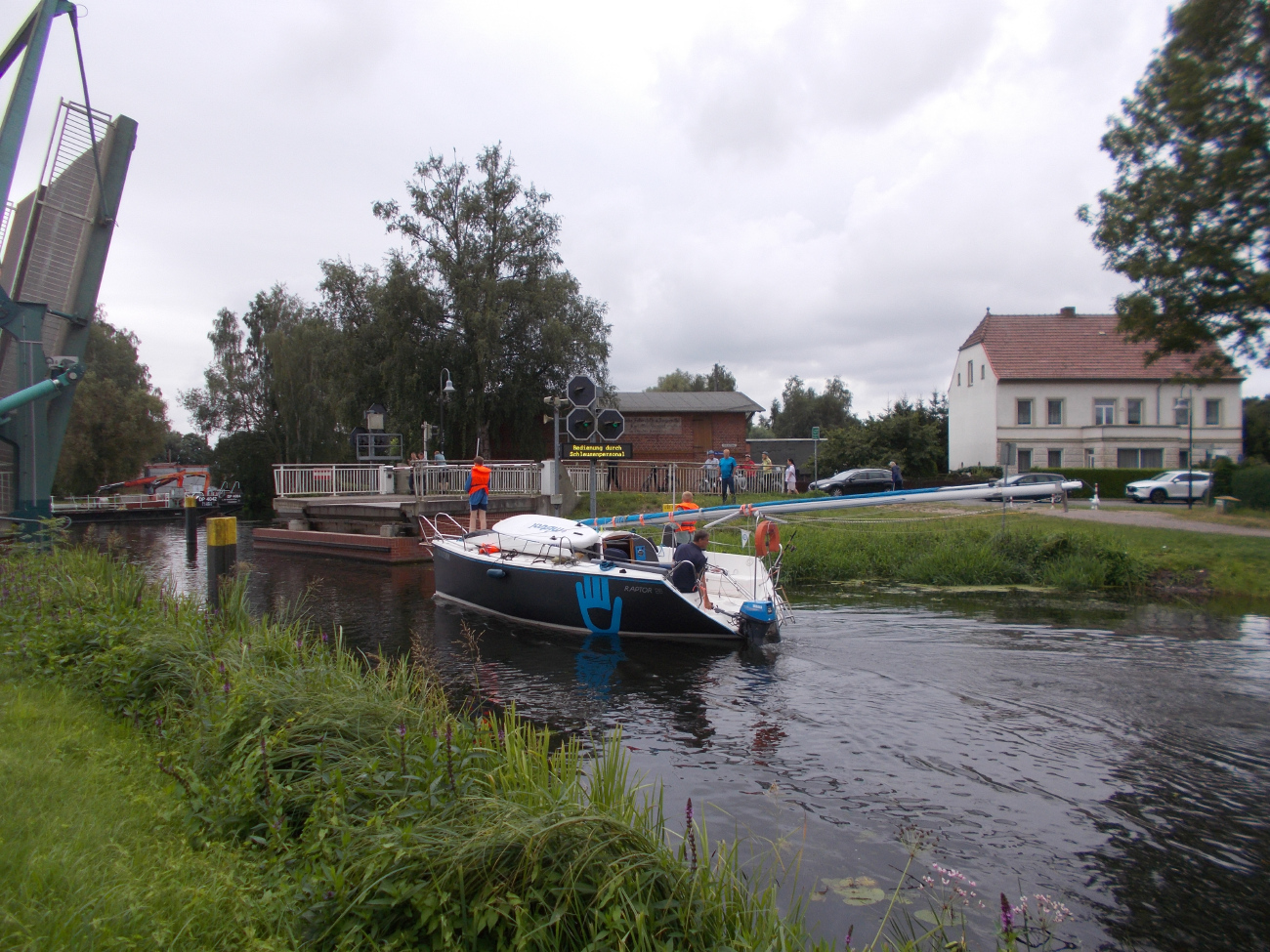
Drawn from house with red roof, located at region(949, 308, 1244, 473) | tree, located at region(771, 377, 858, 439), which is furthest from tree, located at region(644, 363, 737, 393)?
house with red roof, located at region(949, 308, 1244, 473)

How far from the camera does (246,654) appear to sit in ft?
19.0

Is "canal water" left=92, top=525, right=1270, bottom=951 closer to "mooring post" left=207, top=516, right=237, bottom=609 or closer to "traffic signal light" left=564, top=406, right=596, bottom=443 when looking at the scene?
"mooring post" left=207, top=516, right=237, bottom=609

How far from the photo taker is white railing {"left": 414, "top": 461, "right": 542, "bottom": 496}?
24969 millimetres

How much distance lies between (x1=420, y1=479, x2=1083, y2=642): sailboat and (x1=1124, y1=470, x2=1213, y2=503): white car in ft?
65.3

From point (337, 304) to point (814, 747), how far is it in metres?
34.5

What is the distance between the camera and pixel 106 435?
42094mm

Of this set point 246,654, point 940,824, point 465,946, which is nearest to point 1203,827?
point 940,824

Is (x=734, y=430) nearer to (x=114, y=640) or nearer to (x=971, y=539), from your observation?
(x=971, y=539)

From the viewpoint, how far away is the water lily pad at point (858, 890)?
4.59 meters

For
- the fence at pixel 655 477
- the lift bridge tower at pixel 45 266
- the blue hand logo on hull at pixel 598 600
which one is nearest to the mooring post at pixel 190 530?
the lift bridge tower at pixel 45 266

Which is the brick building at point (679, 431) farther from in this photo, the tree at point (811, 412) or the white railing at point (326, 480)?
the tree at point (811, 412)

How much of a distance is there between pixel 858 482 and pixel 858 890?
100 feet

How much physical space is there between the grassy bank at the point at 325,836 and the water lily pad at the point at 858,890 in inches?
39.0

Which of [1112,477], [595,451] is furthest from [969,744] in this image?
[1112,477]
